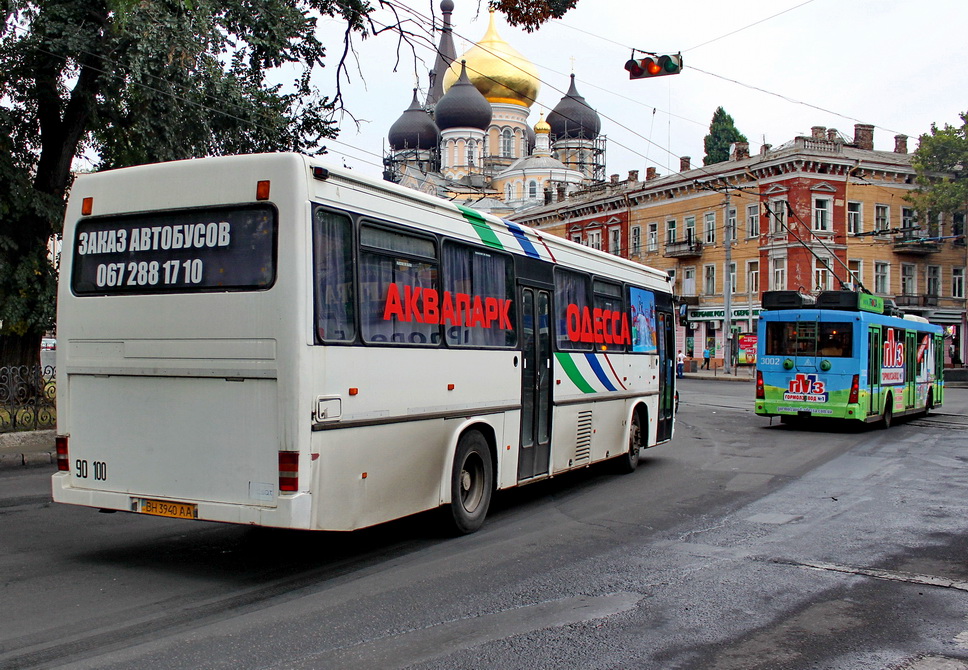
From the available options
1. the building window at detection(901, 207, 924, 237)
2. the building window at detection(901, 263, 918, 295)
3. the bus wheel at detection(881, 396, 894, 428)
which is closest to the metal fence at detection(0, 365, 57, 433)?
the bus wheel at detection(881, 396, 894, 428)

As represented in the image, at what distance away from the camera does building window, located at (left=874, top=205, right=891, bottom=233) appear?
5412cm

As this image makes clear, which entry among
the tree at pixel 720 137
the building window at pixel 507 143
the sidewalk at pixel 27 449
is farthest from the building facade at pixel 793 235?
the sidewalk at pixel 27 449

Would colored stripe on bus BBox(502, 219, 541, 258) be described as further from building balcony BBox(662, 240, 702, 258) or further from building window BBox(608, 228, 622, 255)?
building window BBox(608, 228, 622, 255)

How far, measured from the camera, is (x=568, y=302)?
36.1ft

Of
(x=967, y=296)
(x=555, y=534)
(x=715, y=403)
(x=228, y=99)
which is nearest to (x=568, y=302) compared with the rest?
(x=555, y=534)

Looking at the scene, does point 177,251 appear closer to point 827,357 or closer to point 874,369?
point 827,357

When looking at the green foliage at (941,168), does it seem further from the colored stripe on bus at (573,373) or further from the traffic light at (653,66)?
the colored stripe on bus at (573,373)

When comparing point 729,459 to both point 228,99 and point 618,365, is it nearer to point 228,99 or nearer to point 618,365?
point 618,365

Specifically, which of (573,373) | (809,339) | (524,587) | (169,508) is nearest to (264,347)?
(169,508)

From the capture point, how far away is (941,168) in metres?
54.1

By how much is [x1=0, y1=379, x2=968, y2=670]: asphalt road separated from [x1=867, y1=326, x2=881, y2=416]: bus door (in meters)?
8.76

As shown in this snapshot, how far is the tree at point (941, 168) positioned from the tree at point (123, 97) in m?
44.0

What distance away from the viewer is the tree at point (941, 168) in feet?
173

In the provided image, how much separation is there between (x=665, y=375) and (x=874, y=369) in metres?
7.46
